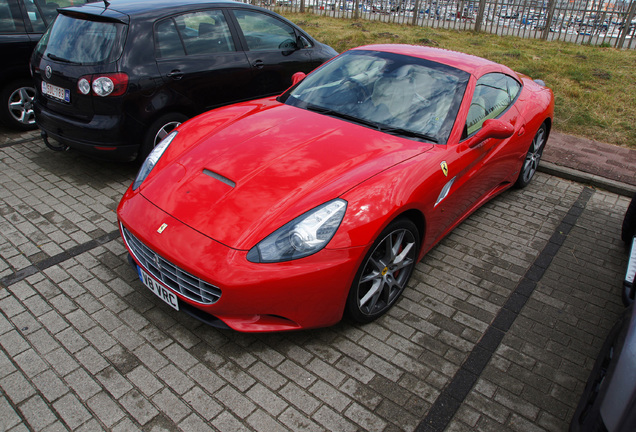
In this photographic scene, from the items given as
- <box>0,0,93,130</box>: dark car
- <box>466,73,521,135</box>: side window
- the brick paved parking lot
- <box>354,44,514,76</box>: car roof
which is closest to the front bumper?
the brick paved parking lot

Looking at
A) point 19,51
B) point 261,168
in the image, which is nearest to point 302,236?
point 261,168

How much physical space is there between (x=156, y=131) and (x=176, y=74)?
65 centimetres

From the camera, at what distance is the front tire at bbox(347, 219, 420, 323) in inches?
119

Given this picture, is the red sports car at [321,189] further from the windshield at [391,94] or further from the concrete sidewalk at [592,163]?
the concrete sidewalk at [592,163]

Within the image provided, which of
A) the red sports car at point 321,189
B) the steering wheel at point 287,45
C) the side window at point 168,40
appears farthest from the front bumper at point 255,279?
the steering wheel at point 287,45

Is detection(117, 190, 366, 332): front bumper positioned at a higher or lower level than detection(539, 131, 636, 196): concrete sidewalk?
higher

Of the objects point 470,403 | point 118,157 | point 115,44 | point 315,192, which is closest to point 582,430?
point 470,403

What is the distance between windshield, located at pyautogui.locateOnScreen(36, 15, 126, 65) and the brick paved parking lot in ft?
4.93

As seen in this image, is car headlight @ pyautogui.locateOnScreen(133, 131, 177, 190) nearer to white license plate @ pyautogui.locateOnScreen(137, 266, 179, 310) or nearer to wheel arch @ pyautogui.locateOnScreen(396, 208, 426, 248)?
white license plate @ pyautogui.locateOnScreen(137, 266, 179, 310)

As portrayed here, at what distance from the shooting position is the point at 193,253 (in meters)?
2.71

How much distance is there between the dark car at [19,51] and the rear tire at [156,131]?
228 cm

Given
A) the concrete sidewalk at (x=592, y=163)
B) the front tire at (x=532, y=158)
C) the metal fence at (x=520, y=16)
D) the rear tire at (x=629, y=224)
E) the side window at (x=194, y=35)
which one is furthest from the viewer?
the metal fence at (x=520, y=16)

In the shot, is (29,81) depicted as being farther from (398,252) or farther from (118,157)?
(398,252)

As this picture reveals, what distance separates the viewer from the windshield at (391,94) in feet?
12.0
